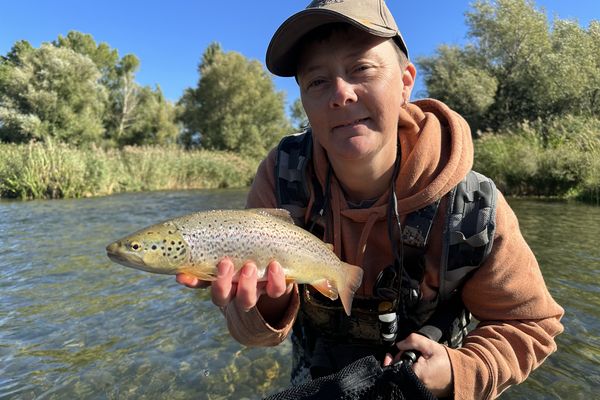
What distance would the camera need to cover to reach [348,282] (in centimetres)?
226

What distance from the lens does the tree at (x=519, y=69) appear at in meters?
25.3

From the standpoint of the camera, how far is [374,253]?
2455 millimetres

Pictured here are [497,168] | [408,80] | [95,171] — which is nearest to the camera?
[408,80]

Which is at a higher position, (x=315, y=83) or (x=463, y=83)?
(x=463, y=83)

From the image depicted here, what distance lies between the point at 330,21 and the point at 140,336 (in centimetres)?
390

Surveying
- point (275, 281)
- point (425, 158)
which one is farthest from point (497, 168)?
point (275, 281)

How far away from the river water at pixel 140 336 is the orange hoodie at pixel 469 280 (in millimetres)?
1813

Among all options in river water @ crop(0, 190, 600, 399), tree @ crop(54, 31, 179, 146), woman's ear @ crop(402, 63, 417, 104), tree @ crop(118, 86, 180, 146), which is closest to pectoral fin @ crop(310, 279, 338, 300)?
woman's ear @ crop(402, 63, 417, 104)

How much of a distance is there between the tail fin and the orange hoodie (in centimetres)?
19

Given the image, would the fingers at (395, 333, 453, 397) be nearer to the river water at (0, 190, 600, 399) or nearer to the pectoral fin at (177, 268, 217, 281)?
the pectoral fin at (177, 268, 217, 281)

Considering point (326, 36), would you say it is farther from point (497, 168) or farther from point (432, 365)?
point (497, 168)

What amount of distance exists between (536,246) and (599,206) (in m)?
7.50

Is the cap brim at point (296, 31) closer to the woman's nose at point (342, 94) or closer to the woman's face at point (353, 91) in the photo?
the woman's face at point (353, 91)

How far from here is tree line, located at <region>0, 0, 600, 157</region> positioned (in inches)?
1036
